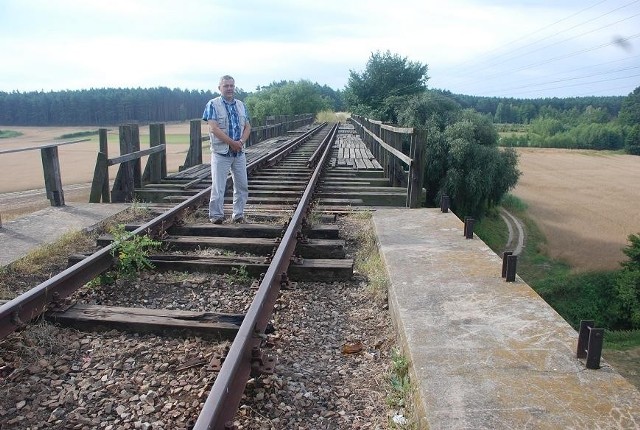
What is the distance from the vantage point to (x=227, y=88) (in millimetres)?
5828

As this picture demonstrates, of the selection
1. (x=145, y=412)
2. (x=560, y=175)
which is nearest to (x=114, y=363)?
(x=145, y=412)

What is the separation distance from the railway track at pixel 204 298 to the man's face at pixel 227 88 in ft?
4.51

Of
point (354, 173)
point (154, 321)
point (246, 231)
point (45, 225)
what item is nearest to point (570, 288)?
point (354, 173)

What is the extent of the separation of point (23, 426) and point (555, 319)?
298 cm

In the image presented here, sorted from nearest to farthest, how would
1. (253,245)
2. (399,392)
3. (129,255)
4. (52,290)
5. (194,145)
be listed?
(399,392) < (52,290) < (129,255) < (253,245) < (194,145)

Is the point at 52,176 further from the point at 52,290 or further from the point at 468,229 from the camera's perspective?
the point at 468,229

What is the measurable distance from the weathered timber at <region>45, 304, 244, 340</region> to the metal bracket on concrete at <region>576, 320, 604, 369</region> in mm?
1904

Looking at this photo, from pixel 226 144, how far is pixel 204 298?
2.72m

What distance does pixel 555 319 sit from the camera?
3279 millimetres

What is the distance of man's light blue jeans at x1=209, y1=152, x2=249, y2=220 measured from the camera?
238 inches

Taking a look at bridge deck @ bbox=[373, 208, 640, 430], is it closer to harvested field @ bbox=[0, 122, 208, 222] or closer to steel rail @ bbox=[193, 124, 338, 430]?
steel rail @ bbox=[193, 124, 338, 430]

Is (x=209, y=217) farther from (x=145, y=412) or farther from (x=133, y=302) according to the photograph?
(x=145, y=412)

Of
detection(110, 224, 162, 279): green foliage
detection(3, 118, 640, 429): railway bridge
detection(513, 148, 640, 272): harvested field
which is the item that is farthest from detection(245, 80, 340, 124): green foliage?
detection(3, 118, 640, 429): railway bridge

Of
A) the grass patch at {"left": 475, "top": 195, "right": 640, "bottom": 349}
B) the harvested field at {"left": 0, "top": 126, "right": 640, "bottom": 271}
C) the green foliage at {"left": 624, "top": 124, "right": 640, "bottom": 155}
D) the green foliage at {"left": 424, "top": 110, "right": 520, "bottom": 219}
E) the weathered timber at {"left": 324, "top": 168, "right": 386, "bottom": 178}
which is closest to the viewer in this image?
the weathered timber at {"left": 324, "top": 168, "right": 386, "bottom": 178}
